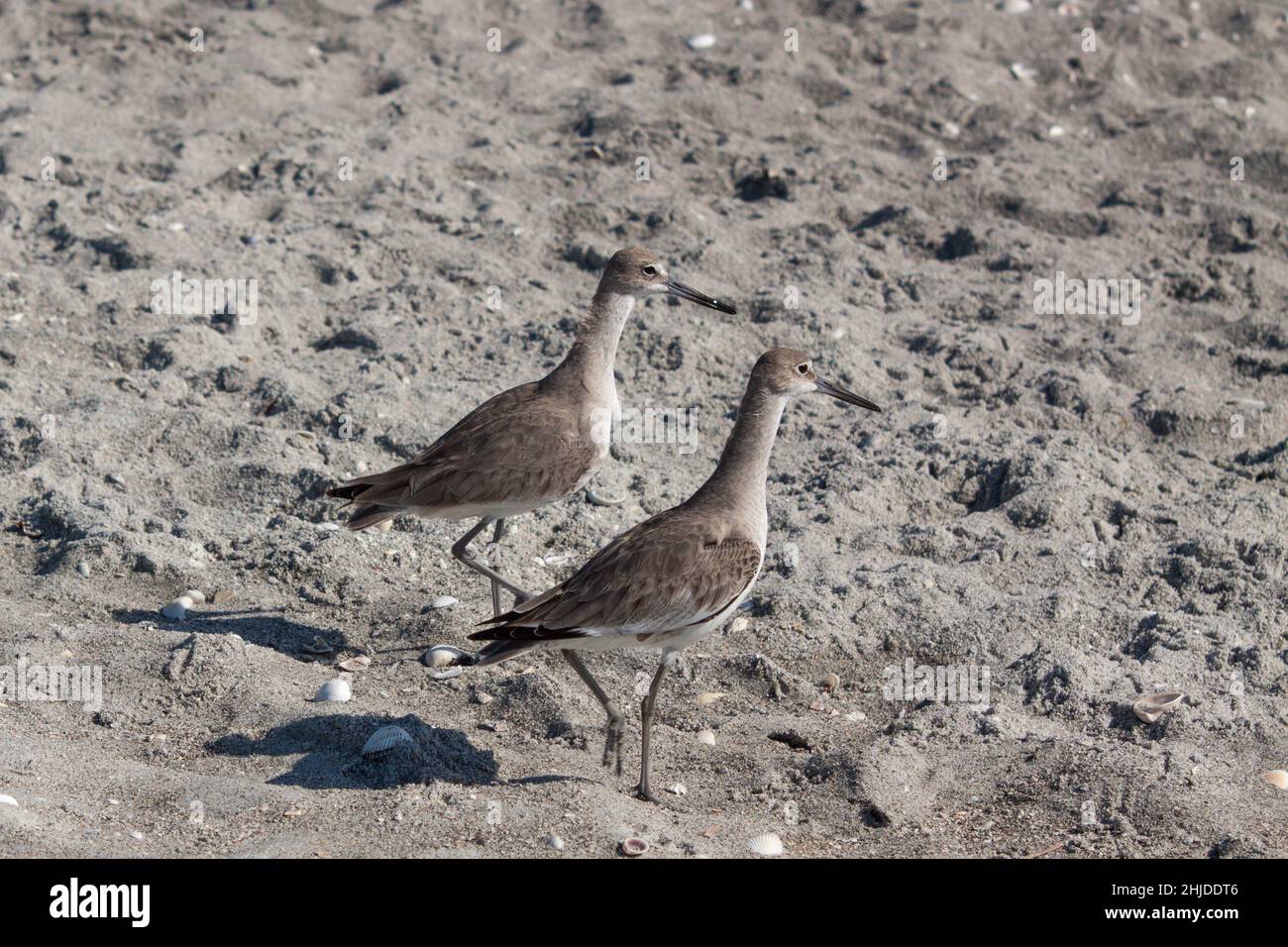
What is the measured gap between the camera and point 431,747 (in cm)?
497

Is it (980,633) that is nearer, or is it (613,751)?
(613,751)

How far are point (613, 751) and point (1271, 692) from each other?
2.35 m

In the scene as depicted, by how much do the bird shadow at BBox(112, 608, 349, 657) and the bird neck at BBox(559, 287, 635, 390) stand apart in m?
1.44

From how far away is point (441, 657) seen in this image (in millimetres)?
5621

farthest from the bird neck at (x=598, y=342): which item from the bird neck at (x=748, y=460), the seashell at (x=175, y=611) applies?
the seashell at (x=175, y=611)

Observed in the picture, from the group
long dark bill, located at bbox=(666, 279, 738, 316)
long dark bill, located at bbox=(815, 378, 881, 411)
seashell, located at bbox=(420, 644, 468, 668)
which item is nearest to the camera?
seashell, located at bbox=(420, 644, 468, 668)

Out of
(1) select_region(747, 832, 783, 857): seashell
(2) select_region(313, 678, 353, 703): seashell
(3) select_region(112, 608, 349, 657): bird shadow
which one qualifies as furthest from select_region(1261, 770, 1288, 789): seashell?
(3) select_region(112, 608, 349, 657): bird shadow

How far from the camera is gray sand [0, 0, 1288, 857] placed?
4.91 m

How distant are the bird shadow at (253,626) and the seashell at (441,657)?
0.34 meters

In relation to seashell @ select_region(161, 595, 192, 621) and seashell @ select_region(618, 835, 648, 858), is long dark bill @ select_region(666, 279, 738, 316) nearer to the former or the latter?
seashell @ select_region(161, 595, 192, 621)

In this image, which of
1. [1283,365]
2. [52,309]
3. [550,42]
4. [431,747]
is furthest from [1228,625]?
[550,42]

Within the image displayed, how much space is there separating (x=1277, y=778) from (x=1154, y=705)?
1.52 feet
